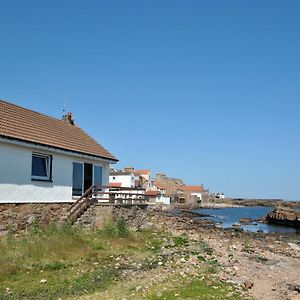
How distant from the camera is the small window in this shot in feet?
68.7

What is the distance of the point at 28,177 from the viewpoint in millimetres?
20250

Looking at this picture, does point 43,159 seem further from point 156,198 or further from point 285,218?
point 156,198

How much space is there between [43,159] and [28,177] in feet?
5.88

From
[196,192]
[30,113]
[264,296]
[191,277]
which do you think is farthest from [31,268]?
[196,192]

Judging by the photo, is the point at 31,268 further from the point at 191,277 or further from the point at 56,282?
the point at 191,277

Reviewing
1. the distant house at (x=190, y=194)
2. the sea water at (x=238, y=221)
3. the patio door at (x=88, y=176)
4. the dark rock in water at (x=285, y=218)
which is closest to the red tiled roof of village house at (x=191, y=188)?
the distant house at (x=190, y=194)

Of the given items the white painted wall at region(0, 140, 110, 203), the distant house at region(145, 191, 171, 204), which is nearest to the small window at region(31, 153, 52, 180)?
the white painted wall at region(0, 140, 110, 203)

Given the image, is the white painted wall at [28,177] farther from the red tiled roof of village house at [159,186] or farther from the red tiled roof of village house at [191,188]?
the red tiled roof of village house at [191,188]

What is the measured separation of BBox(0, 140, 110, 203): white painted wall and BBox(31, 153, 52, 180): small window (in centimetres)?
26

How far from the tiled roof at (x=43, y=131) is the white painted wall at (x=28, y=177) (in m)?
0.50

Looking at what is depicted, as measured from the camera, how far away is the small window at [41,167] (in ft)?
68.7

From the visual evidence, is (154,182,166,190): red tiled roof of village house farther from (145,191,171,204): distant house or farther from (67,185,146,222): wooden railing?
(67,185,146,222): wooden railing

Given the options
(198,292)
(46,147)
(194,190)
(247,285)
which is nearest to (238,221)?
(46,147)

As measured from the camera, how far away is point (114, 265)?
50.3 feet
